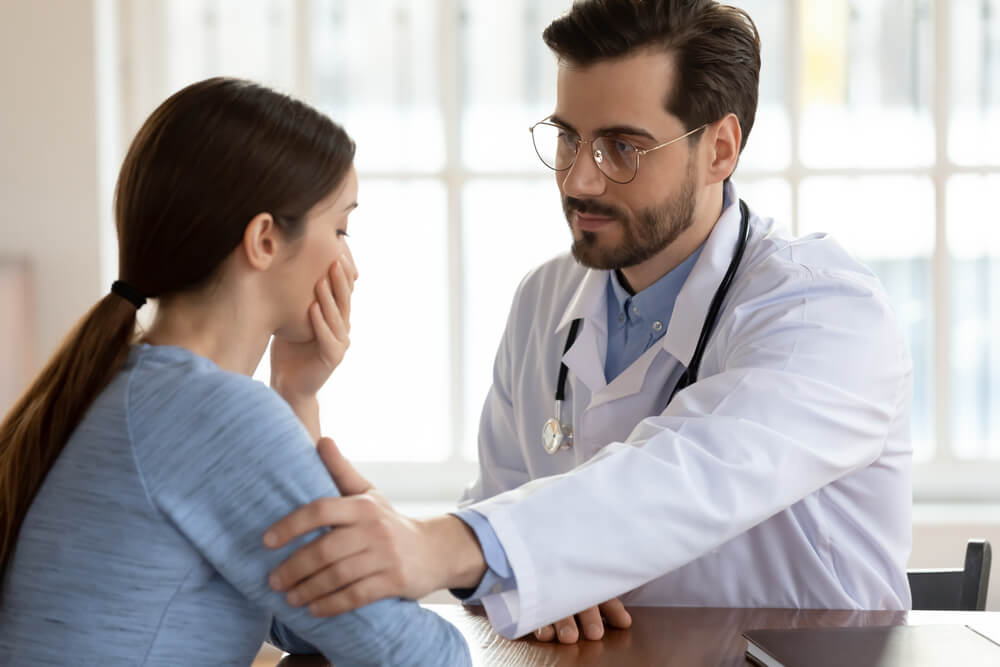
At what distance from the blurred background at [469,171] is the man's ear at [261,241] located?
217 cm

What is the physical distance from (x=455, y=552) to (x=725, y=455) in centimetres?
35

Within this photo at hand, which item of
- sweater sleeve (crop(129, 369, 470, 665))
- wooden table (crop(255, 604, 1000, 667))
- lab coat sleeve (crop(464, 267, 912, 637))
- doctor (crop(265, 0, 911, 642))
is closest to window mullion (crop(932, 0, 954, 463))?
doctor (crop(265, 0, 911, 642))

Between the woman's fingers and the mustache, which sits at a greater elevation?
the mustache

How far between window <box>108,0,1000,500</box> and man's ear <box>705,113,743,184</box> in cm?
149

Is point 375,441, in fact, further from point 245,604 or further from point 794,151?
point 245,604

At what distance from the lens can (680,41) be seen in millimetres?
1785

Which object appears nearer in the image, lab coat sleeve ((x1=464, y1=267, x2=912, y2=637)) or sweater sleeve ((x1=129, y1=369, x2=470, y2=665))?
sweater sleeve ((x1=129, y1=369, x2=470, y2=665))

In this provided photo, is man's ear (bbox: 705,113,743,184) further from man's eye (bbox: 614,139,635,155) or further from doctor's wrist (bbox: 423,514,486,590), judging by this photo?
doctor's wrist (bbox: 423,514,486,590)

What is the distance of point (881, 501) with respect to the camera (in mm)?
1601

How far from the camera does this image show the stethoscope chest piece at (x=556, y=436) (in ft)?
Answer: 5.71

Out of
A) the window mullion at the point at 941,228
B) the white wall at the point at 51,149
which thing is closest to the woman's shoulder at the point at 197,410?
the white wall at the point at 51,149

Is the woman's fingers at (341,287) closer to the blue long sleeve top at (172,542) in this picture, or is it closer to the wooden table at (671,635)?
the blue long sleeve top at (172,542)

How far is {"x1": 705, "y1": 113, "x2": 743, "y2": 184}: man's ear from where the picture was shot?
183cm

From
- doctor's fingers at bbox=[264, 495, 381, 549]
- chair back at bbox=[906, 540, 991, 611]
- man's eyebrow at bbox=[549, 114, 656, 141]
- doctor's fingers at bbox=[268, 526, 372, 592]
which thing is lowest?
chair back at bbox=[906, 540, 991, 611]
